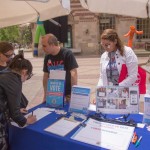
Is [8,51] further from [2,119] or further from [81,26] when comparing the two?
[81,26]

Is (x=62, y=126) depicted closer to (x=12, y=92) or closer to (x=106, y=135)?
(x=106, y=135)

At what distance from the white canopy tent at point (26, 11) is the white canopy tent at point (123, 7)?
1185 millimetres

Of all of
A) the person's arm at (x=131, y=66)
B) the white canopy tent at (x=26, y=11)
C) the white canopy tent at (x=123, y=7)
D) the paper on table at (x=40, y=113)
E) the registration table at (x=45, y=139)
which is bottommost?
the registration table at (x=45, y=139)

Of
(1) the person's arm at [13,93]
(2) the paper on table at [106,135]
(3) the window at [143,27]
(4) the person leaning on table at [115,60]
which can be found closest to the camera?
(2) the paper on table at [106,135]

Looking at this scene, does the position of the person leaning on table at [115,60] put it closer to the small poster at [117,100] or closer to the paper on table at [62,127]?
the small poster at [117,100]

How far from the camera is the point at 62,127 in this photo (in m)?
2.62

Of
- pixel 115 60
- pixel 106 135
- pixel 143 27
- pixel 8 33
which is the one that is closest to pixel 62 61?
pixel 115 60

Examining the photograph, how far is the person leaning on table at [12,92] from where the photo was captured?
2354 mm

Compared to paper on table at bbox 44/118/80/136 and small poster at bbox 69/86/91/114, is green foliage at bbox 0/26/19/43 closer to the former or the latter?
small poster at bbox 69/86/91/114

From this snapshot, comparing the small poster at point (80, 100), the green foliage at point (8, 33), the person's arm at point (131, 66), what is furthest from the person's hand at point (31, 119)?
the green foliage at point (8, 33)

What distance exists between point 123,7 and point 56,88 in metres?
1.20

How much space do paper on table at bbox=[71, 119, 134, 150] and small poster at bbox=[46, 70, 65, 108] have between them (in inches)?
26.1

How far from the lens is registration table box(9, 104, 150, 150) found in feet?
7.55

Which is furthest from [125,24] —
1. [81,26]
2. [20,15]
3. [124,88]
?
[124,88]
